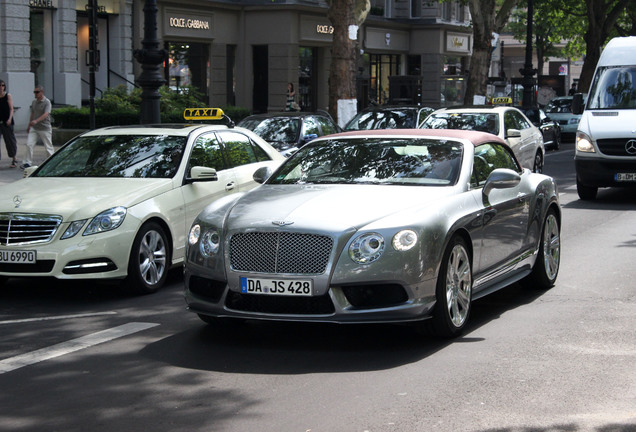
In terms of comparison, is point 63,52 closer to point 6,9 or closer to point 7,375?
point 6,9

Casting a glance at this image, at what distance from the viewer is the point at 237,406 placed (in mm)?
5859

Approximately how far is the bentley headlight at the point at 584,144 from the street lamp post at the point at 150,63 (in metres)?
6.87

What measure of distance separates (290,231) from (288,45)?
35542 mm

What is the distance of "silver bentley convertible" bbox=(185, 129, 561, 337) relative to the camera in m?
6.96

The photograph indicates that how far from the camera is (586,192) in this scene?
17844 mm

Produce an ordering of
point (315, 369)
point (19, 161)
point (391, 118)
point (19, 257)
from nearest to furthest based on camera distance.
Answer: point (315, 369) < point (19, 257) < point (391, 118) < point (19, 161)

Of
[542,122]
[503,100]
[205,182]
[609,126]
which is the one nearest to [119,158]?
[205,182]

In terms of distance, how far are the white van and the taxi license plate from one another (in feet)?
37.0

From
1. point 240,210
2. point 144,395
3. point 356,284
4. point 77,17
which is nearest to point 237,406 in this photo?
point 144,395

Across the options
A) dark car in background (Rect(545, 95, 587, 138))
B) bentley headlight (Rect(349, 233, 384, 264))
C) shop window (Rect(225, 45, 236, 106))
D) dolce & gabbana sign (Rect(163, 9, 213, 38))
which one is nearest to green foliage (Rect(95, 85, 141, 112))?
dolce & gabbana sign (Rect(163, 9, 213, 38))

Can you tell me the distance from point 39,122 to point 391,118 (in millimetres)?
7205

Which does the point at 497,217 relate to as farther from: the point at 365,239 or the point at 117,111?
the point at 117,111

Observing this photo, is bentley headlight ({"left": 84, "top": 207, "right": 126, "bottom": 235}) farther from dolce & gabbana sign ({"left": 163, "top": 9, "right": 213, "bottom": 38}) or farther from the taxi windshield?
dolce & gabbana sign ({"left": 163, "top": 9, "right": 213, "bottom": 38})

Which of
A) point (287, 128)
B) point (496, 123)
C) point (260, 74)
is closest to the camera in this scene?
point (287, 128)
